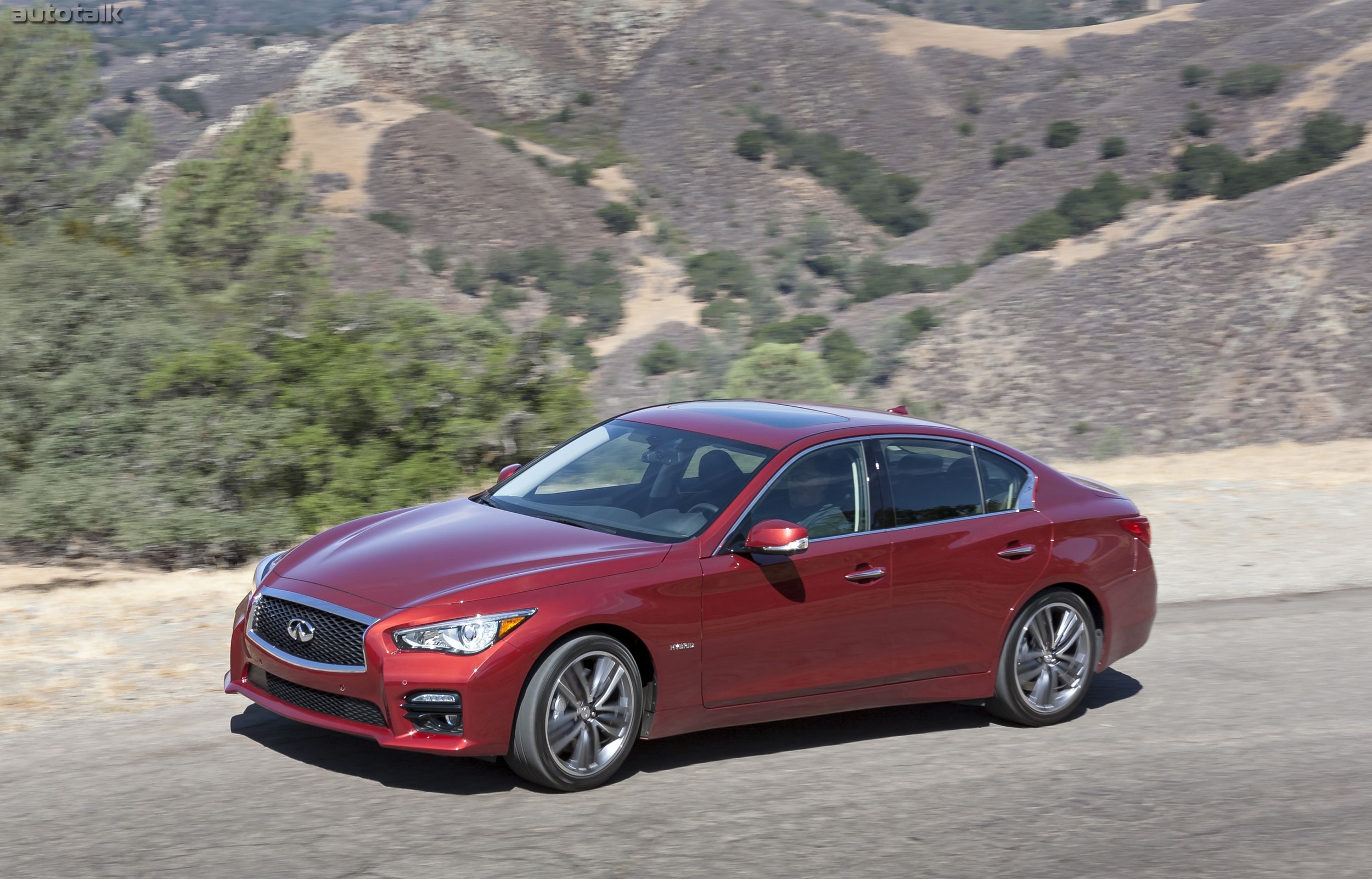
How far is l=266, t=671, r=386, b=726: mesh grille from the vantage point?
5.63 metres

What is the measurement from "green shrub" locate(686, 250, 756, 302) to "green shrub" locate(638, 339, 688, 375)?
→ 32.7 ft

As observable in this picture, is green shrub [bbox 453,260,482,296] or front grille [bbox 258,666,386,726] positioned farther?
green shrub [bbox 453,260,482,296]

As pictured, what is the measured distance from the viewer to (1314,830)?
588 cm

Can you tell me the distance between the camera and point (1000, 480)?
7.50m

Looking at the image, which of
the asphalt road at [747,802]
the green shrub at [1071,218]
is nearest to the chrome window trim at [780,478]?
the asphalt road at [747,802]

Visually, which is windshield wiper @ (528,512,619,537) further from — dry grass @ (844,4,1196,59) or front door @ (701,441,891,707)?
dry grass @ (844,4,1196,59)

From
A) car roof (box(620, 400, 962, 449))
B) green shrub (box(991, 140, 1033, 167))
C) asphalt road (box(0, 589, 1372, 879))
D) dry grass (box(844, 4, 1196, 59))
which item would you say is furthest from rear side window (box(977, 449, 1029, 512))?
dry grass (box(844, 4, 1196, 59))

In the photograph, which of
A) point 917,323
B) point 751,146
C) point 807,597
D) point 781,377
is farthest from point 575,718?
point 751,146

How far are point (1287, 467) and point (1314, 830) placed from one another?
12.2 meters

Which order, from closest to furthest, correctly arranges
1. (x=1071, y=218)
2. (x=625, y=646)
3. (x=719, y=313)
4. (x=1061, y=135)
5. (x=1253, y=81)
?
(x=625, y=646) → (x=719, y=313) → (x=1071, y=218) → (x=1253, y=81) → (x=1061, y=135)

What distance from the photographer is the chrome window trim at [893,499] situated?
6473 mm

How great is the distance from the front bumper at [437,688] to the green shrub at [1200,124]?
69086 mm

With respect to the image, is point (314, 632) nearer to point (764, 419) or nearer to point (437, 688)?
point (437, 688)

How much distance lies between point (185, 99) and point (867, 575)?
388 ft
